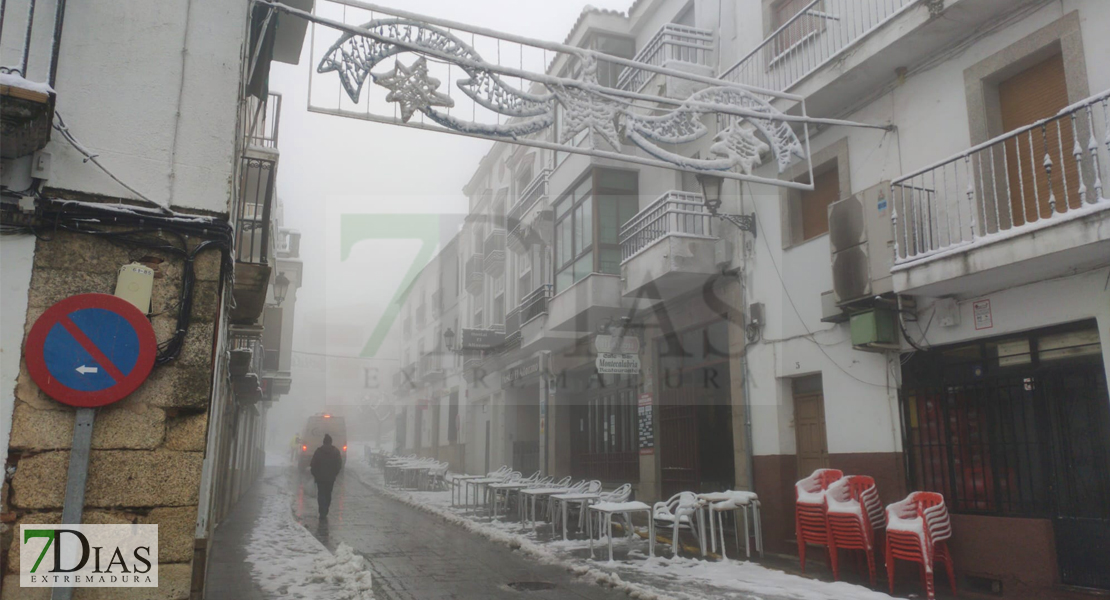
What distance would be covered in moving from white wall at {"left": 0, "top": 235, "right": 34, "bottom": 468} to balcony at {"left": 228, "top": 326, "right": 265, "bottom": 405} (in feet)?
23.8

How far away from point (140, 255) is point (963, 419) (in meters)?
8.04

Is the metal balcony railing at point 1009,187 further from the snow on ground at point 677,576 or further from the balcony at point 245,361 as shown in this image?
the balcony at point 245,361

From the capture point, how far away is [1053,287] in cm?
724

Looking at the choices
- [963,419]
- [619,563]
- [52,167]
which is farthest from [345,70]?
[963,419]

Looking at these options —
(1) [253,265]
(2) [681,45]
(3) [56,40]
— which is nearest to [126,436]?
(3) [56,40]

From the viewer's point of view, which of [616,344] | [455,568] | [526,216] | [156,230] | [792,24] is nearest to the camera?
[156,230]

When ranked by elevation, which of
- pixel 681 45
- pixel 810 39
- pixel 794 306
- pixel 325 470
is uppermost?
pixel 681 45

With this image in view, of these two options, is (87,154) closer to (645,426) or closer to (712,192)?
(712,192)

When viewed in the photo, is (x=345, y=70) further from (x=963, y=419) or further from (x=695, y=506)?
(x=963, y=419)

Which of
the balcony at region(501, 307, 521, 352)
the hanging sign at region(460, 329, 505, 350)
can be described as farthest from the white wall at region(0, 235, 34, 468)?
the hanging sign at region(460, 329, 505, 350)

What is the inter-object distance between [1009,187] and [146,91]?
7.72m

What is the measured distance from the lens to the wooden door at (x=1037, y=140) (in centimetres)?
720

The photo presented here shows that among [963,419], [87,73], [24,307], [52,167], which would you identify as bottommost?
[963,419]

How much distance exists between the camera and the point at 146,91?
17.0 feet
